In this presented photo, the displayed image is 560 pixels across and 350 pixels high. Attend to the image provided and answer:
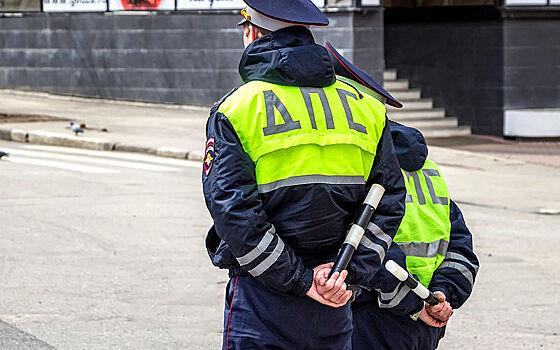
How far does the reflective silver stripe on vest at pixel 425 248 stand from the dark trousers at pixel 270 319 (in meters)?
0.49

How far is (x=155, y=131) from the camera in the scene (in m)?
18.2

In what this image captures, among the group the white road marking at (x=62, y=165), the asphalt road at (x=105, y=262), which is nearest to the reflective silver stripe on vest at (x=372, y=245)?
the asphalt road at (x=105, y=262)

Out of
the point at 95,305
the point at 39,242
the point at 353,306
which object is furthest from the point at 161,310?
the point at 353,306

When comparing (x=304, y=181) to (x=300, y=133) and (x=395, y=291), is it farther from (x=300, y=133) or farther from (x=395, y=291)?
(x=395, y=291)

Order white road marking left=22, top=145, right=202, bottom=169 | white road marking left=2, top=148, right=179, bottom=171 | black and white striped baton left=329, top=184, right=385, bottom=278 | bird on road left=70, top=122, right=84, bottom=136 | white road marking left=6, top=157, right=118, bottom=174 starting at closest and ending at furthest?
black and white striped baton left=329, top=184, right=385, bottom=278 → white road marking left=6, top=157, right=118, bottom=174 → white road marking left=2, top=148, right=179, bottom=171 → white road marking left=22, top=145, right=202, bottom=169 → bird on road left=70, top=122, right=84, bottom=136

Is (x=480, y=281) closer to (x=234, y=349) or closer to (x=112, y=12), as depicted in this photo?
(x=234, y=349)

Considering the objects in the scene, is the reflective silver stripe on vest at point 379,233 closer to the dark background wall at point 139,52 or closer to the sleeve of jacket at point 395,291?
the sleeve of jacket at point 395,291

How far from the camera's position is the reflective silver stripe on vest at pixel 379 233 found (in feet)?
12.0

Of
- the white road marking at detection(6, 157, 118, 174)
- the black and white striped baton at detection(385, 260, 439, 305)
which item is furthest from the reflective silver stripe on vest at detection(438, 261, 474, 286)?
the white road marking at detection(6, 157, 118, 174)

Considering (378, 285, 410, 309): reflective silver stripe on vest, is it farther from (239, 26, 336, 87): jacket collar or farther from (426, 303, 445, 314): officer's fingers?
(239, 26, 336, 87): jacket collar

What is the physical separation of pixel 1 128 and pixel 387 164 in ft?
48.8

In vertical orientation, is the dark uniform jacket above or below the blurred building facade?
above

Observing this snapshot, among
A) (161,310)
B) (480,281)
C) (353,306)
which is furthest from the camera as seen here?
(480,281)

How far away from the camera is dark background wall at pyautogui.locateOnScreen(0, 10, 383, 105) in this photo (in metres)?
19.3
